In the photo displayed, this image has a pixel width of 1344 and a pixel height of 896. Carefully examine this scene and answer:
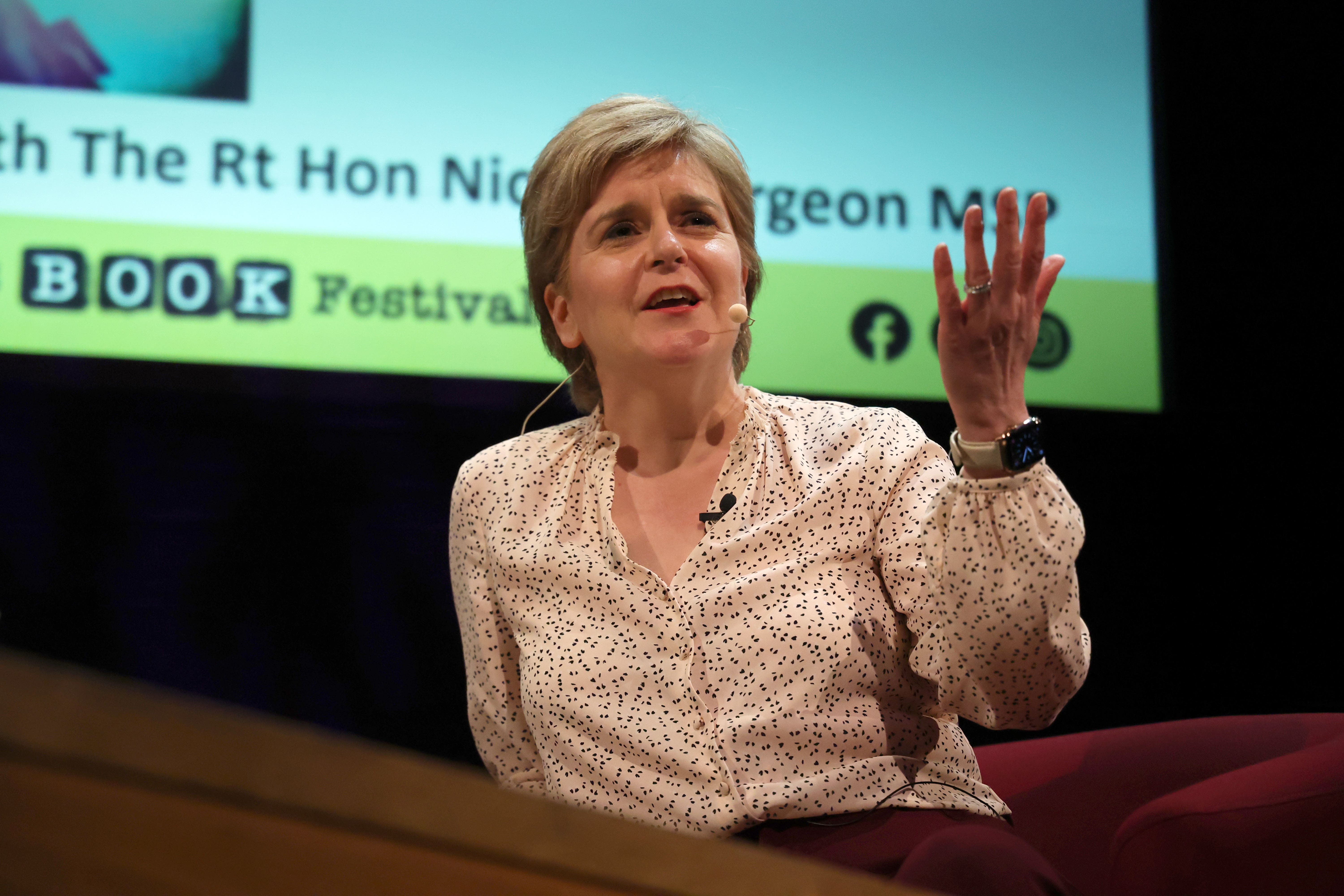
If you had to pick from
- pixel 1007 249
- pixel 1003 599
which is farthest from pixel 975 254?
pixel 1003 599

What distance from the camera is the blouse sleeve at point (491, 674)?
1.66 meters

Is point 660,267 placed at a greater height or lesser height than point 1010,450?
greater

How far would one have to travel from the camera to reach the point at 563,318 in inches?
69.4

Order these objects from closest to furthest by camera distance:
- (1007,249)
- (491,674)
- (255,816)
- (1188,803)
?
(255,816) → (1007,249) → (1188,803) → (491,674)

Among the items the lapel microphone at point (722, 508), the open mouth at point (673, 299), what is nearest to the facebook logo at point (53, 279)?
the open mouth at point (673, 299)

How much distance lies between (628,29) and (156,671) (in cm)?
157

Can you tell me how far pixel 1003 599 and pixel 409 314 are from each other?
4.76ft

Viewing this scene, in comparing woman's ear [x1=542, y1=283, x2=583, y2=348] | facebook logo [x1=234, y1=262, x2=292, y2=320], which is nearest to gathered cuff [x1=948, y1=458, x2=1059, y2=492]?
woman's ear [x1=542, y1=283, x2=583, y2=348]

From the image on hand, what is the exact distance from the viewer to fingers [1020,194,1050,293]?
109cm

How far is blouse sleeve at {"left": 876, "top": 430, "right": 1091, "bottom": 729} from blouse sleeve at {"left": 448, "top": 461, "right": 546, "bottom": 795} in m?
0.61

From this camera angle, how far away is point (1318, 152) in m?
2.50

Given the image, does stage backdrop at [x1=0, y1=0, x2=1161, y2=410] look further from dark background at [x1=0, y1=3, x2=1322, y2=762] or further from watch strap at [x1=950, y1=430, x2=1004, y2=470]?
watch strap at [x1=950, y1=430, x2=1004, y2=470]

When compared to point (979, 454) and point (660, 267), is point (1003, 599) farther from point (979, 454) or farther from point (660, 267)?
point (660, 267)

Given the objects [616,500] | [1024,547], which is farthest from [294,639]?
[1024,547]
